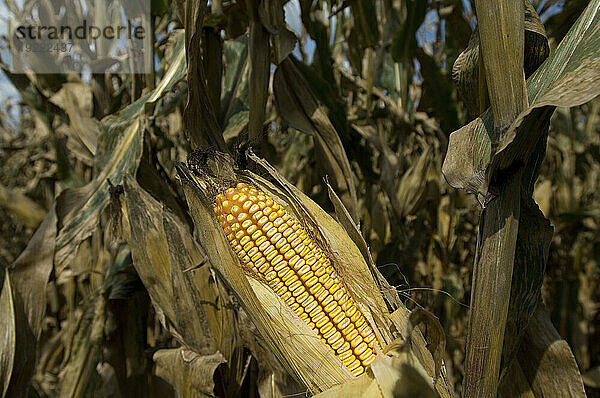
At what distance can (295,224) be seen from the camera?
2.73 ft

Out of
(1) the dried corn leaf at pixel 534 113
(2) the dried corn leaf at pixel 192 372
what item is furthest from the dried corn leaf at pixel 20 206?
(1) the dried corn leaf at pixel 534 113

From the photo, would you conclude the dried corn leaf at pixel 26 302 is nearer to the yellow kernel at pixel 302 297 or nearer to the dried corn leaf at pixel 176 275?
the dried corn leaf at pixel 176 275

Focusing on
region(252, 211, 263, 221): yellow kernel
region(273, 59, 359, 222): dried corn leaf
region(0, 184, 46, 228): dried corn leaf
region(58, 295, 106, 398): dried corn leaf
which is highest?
region(273, 59, 359, 222): dried corn leaf

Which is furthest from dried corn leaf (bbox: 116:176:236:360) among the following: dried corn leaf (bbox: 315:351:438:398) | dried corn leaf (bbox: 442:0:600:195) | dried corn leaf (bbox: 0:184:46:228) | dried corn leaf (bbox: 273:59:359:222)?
dried corn leaf (bbox: 0:184:46:228)

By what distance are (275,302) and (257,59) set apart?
54cm

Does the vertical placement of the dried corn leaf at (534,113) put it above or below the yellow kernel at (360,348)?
above

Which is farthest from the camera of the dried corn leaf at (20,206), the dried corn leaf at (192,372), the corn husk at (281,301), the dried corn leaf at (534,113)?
the dried corn leaf at (20,206)

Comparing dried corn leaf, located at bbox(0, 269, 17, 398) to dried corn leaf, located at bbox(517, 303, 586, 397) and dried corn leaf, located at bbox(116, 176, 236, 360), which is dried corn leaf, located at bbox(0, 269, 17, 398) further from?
dried corn leaf, located at bbox(517, 303, 586, 397)

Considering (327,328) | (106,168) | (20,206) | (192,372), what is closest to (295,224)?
(327,328)

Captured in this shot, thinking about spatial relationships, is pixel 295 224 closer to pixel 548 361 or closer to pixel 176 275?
pixel 176 275

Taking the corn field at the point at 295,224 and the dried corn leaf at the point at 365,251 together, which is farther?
the dried corn leaf at the point at 365,251

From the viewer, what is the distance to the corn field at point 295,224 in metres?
0.66

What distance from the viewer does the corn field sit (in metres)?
0.66

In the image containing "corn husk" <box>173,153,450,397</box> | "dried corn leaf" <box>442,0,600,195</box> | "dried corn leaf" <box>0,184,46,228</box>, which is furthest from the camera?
"dried corn leaf" <box>0,184,46,228</box>
